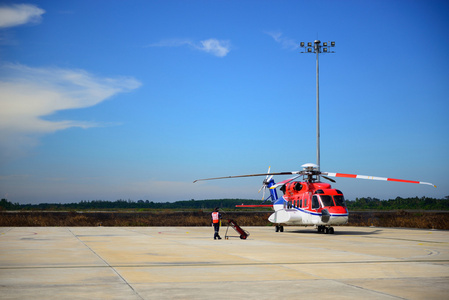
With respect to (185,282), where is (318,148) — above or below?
above

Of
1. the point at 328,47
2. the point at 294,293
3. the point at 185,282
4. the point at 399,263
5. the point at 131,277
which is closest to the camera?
the point at 294,293

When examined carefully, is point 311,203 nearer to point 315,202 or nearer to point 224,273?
point 315,202

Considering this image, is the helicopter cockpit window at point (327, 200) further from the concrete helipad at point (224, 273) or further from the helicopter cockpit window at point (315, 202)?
the concrete helipad at point (224, 273)

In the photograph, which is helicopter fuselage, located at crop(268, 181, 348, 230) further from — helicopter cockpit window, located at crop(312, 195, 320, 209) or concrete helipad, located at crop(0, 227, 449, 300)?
concrete helipad, located at crop(0, 227, 449, 300)

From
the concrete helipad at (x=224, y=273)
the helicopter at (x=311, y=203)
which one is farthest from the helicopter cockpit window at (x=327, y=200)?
the concrete helipad at (x=224, y=273)

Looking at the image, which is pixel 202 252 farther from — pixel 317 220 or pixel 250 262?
pixel 317 220

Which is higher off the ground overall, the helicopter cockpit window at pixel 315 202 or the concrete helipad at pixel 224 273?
the helicopter cockpit window at pixel 315 202

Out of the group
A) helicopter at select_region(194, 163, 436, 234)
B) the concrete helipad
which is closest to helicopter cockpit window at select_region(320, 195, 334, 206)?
helicopter at select_region(194, 163, 436, 234)

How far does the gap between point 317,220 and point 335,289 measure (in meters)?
20.4

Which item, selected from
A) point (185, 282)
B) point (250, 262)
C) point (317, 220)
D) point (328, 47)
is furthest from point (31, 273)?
point (328, 47)

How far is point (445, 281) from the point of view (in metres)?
11.8

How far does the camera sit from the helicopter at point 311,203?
29938 millimetres

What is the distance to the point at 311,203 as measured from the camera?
31.2 m

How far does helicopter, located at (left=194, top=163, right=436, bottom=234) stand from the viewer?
29938 mm
